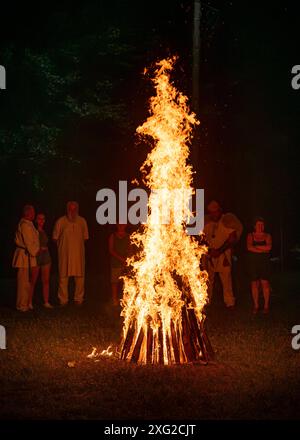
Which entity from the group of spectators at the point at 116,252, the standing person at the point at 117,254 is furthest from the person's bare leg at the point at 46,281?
the standing person at the point at 117,254

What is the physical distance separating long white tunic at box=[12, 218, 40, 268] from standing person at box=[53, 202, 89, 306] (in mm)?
1065

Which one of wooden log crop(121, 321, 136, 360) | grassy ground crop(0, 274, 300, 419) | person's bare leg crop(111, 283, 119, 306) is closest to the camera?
grassy ground crop(0, 274, 300, 419)

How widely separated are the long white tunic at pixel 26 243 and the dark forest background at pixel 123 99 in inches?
165

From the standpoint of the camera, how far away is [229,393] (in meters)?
9.34

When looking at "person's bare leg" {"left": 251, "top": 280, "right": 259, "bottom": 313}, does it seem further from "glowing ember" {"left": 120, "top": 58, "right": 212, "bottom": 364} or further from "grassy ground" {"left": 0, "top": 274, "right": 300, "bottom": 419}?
"glowing ember" {"left": 120, "top": 58, "right": 212, "bottom": 364}

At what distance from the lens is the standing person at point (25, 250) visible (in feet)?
54.0

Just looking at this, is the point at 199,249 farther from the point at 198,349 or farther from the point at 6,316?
the point at 6,316

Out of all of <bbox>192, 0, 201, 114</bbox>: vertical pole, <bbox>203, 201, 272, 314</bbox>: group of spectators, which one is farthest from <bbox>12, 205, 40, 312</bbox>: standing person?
<bbox>192, 0, 201, 114</bbox>: vertical pole

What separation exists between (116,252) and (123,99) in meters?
8.69

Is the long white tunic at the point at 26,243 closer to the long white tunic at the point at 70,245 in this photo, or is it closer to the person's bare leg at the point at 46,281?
the person's bare leg at the point at 46,281

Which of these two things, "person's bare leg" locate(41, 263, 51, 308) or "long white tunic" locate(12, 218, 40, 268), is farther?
"person's bare leg" locate(41, 263, 51, 308)

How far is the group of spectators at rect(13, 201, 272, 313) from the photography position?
16281 mm

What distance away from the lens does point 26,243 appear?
16.6 m

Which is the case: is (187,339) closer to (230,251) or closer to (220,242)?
(220,242)
